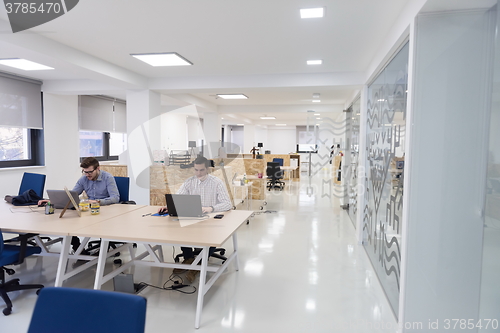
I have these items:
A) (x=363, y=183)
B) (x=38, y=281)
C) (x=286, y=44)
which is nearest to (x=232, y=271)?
(x=38, y=281)

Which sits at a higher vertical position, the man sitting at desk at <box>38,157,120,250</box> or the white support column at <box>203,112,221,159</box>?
the white support column at <box>203,112,221,159</box>

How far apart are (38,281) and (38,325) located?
9.02 feet

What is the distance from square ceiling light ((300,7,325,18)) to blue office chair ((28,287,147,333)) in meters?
2.69

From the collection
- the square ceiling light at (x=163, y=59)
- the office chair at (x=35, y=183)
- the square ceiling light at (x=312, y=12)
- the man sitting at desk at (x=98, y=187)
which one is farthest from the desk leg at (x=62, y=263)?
the square ceiling light at (x=312, y=12)

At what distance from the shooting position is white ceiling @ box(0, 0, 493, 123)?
9.22ft

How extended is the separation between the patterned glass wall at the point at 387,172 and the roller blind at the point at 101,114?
21.1 ft

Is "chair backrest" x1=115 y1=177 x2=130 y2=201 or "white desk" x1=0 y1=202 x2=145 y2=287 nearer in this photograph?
"white desk" x1=0 y1=202 x2=145 y2=287

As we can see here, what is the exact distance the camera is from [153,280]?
11.2 ft

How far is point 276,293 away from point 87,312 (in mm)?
2311

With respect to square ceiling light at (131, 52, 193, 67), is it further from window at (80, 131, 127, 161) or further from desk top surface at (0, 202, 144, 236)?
window at (80, 131, 127, 161)

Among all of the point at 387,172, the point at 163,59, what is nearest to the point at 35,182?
the point at 163,59

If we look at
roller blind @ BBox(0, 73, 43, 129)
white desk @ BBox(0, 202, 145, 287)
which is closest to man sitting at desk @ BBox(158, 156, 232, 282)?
white desk @ BBox(0, 202, 145, 287)

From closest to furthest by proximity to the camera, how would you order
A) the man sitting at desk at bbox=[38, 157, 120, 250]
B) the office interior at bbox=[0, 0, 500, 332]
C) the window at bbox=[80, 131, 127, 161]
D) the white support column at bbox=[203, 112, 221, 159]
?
the office interior at bbox=[0, 0, 500, 332], the man sitting at desk at bbox=[38, 157, 120, 250], the window at bbox=[80, 131, 127, 161], the white support column at bbox=[203, 112, 221, 159]

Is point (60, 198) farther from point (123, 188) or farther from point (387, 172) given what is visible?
point (387, 172)
